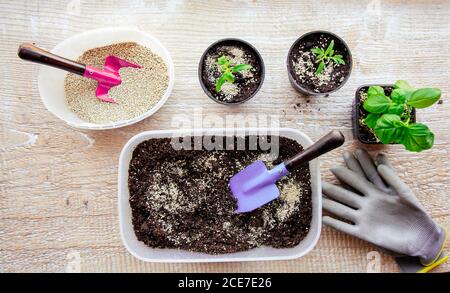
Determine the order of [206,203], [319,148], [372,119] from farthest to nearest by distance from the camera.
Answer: [206,203] < [372,119] < [319,148]

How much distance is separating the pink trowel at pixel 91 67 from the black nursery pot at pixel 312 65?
46cm

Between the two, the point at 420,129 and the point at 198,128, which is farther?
the point at 198,128

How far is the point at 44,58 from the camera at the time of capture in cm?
134

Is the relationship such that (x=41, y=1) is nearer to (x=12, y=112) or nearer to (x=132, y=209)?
(x=12, y=112)

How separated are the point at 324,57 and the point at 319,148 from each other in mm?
317

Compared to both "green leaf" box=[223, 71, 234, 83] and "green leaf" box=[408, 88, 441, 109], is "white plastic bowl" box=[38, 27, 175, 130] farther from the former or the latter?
"green leaf" box=[408, 88, 441, 109]

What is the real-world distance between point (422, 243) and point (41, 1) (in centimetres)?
135

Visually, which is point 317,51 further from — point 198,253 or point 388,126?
point 198,253

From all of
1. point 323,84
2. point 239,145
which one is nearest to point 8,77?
point 239,145

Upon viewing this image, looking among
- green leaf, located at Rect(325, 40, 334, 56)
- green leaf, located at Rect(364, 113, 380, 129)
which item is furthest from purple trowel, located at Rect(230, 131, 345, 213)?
green leaf, located at Rect(325, 40, 334, 56)

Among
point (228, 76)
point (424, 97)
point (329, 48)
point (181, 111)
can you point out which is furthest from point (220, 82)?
point (424, 97)

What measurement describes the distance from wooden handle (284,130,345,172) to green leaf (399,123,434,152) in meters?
0.20

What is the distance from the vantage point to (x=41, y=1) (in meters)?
1.58
